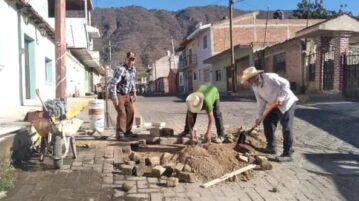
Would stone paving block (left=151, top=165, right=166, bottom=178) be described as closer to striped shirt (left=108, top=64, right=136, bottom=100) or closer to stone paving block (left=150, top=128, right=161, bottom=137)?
stone paving block (left=150, top=128, right=161, bottom=137)

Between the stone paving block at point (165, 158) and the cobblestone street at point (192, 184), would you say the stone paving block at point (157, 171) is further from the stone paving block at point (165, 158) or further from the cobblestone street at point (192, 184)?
the stone paving block at point (165, 158)

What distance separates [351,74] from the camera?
21.0m

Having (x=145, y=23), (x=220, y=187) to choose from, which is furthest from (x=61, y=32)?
(x=145, y=23)

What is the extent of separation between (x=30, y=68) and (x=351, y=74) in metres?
12.6

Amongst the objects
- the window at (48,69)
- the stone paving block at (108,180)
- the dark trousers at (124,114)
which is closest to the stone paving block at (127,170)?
the stone paving block at (108,180)

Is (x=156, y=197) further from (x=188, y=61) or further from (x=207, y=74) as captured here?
Answer: (x=188, y=61)

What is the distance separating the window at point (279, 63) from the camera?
2750cm

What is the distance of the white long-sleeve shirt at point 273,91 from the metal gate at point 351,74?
42.5 ft

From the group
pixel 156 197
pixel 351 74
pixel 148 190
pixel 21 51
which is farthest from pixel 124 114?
pixel 351 74

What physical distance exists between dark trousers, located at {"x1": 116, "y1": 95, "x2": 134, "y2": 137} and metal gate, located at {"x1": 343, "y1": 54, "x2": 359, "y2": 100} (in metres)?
12.8

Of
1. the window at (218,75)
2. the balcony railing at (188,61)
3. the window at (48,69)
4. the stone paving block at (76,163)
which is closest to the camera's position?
the stone paving block at (76,163)

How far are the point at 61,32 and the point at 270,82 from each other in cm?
484

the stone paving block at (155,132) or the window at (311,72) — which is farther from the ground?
the window at (311,72)

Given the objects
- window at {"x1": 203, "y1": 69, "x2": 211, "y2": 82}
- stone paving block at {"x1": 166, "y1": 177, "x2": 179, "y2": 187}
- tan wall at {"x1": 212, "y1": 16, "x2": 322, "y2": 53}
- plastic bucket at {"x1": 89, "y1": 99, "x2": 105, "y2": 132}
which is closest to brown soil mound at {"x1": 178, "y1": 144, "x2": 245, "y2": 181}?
stone paving block at {"x1": 166, "y1": 177, "x2": 179, "y2": 187}
